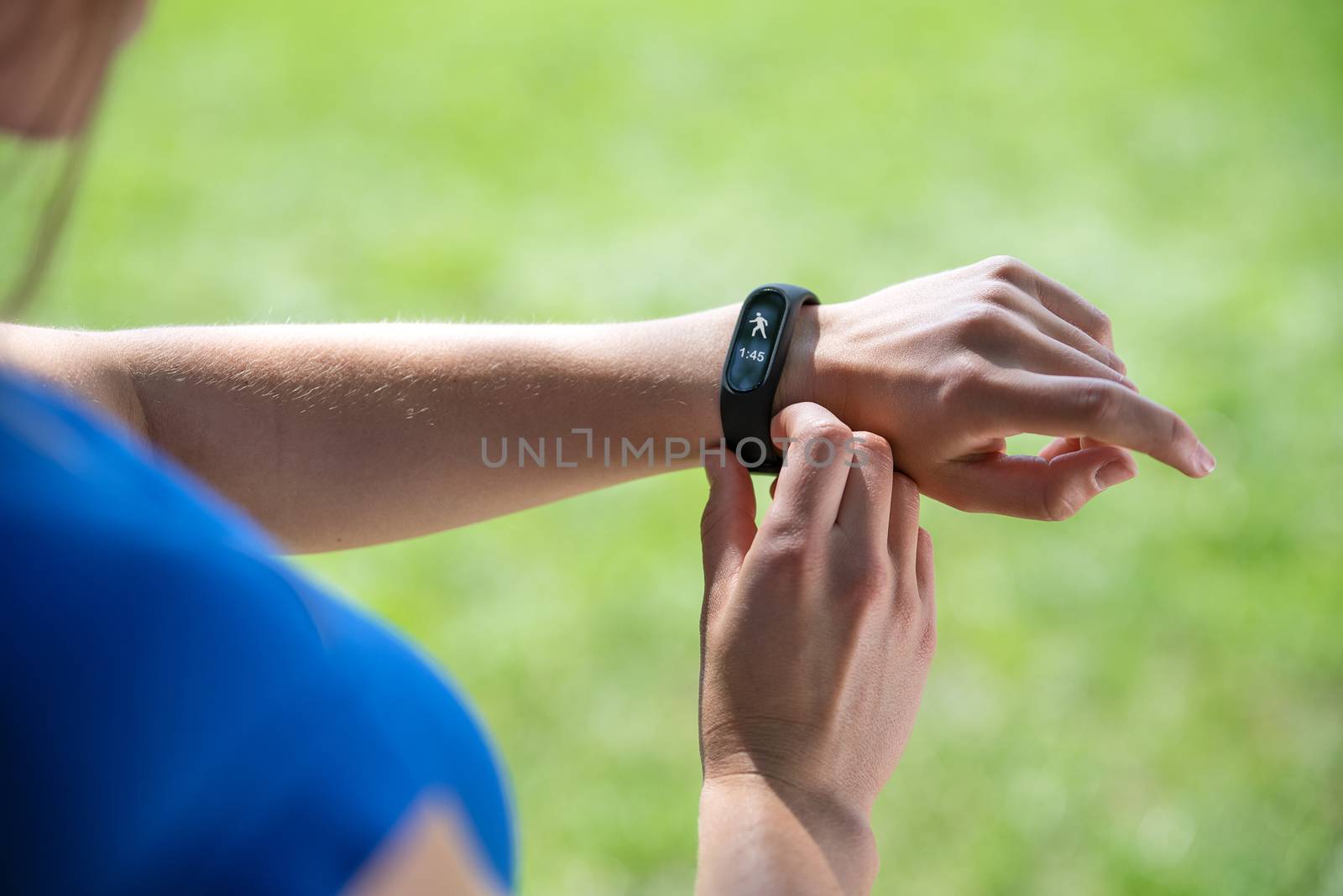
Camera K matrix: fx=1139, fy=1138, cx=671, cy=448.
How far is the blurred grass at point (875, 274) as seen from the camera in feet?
7.87

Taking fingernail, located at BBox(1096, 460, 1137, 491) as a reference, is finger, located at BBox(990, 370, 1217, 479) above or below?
above

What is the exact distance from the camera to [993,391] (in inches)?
45.8

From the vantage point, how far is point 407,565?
3002 mm

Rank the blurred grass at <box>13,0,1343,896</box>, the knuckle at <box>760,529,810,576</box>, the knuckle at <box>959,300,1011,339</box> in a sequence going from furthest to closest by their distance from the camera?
the blurred grass at <box>13,0,1343,896</box>, the knuckle at <box>959,300,1011,339</box>, the knuckle at <box>760,529,810,576</box>

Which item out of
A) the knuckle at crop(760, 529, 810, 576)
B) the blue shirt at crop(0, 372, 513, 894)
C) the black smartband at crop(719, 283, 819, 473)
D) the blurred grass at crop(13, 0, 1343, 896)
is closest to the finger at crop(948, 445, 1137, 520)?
the black smartband at crop(719, 283, 819, 473)

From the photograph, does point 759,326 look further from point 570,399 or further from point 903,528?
point 903,528

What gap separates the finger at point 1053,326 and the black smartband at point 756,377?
25 centimetres

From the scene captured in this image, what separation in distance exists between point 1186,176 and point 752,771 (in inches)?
159

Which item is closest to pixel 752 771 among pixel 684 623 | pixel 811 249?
pixel 684 623

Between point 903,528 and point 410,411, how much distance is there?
59cm

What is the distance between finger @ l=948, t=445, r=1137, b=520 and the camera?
119cm

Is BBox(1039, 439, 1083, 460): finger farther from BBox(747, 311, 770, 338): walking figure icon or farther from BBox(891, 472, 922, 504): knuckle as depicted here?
BBox(747, 311, 770, 338): walking figure icon

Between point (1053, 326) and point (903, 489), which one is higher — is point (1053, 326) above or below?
above

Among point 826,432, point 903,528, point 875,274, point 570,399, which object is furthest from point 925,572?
point 875,274
